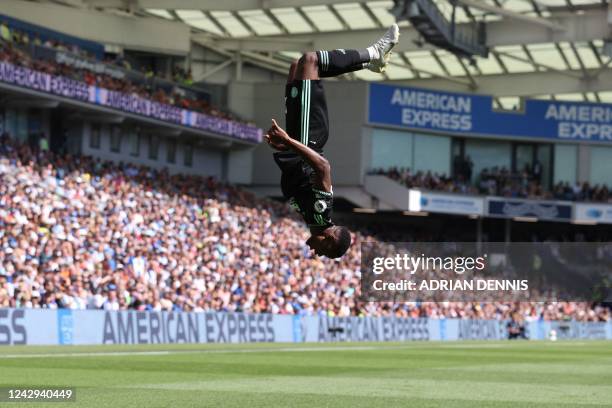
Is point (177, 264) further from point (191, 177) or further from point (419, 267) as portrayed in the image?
point (191, 177)

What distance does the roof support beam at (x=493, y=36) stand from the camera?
58562mm

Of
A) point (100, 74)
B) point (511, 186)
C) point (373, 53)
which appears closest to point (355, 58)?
point (373, 53)

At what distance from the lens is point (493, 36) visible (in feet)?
200

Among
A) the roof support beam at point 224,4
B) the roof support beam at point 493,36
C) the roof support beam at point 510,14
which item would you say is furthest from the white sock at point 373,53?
the roof support beam at point 493,36

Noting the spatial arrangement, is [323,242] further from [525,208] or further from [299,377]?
[525,208]

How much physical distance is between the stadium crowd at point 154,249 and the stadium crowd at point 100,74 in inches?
147

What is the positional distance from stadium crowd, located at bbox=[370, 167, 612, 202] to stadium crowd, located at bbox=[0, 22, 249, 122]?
14031 millimetres

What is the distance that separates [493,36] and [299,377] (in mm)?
42153

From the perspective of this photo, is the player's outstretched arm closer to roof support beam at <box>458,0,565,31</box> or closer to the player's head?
the player's head

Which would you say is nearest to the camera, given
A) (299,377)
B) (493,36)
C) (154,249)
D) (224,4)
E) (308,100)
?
(308,100)

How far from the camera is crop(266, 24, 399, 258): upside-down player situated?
11344mm

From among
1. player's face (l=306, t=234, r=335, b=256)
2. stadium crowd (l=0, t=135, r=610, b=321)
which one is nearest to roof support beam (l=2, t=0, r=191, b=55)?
stadium crowd (l=0, t=135, r=610, b=321)

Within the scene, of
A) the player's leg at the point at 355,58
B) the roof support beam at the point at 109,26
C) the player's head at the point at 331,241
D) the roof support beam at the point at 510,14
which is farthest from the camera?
the roof support beam at the point at 109,26

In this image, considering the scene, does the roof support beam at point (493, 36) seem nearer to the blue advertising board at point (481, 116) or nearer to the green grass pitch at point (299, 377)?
the blue advertising board at point (481, 116)
